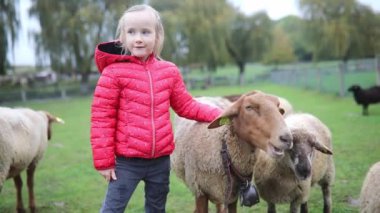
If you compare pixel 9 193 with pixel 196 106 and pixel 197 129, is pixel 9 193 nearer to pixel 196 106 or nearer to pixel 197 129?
pixel 197 129

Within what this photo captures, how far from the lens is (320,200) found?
556 centimetres

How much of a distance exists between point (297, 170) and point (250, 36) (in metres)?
38.1

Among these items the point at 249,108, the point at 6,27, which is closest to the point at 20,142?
the point at 249,108

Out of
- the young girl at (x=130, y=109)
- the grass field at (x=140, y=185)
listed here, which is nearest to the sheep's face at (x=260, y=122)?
the young girl at (x=130, y=109)

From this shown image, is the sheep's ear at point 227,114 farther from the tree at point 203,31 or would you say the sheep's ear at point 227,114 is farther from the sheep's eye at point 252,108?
the tree at point 203,31

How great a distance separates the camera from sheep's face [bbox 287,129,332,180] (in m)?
3.55

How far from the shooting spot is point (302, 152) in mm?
3631

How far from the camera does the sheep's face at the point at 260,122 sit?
279 centimetres

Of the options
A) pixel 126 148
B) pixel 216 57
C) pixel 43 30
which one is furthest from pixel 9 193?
pixel 216 57

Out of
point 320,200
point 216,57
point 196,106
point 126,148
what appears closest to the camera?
point 126,148

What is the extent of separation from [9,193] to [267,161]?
484 cm

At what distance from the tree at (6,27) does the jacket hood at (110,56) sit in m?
23.3

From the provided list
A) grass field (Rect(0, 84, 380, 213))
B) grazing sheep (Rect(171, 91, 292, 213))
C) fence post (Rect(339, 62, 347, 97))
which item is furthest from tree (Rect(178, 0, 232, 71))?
grazing sheep (Rect(171, 91, 292, 213))

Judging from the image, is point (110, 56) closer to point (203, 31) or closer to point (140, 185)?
point (140, 185)
